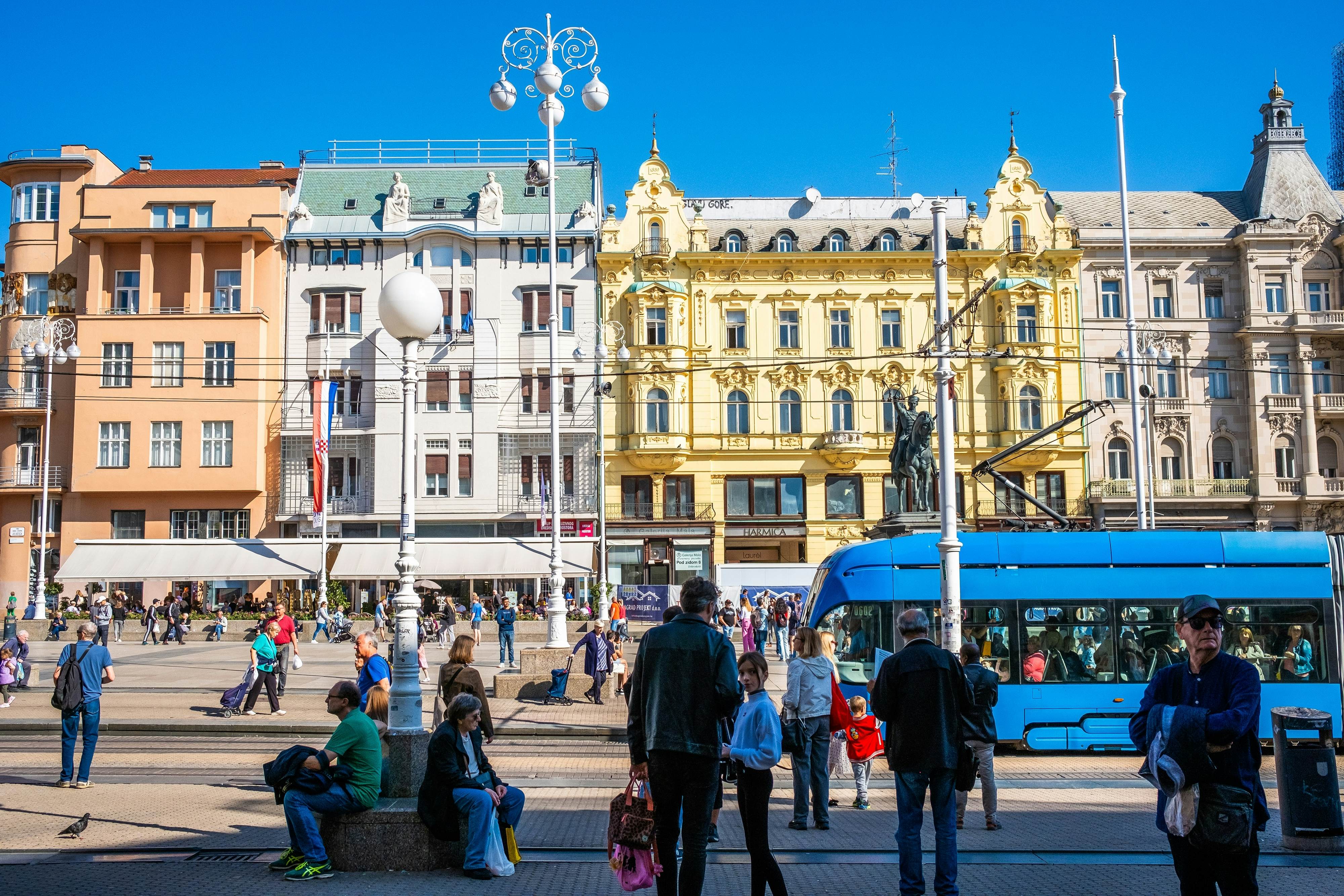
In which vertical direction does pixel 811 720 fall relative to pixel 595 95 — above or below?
below

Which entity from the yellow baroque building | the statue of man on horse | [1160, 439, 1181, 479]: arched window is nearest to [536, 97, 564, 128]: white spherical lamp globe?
the statue of man on horse

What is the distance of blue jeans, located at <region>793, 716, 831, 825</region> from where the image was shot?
10.1 meters

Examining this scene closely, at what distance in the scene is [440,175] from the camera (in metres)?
52.2

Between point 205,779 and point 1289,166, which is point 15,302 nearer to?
point 205,779

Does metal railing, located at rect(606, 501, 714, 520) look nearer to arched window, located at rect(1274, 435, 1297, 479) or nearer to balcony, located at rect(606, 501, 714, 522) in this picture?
balcony, located at rect(606, 501, 714, 522)

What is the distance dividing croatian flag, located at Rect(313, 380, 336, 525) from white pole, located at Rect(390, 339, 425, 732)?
1321 inches

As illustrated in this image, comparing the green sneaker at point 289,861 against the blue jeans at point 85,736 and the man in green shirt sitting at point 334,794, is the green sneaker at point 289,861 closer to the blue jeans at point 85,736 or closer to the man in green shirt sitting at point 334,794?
the man in green shirt sitting at point 334,794

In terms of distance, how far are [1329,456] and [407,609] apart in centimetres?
4896

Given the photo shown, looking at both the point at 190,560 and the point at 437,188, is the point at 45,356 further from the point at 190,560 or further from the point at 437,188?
the point at 437,188

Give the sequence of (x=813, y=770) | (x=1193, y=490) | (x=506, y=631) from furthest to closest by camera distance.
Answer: (x=1193, y=490)
(x=506, y=631)
(x=813, y=770)

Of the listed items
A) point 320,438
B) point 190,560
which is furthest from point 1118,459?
point 190,560

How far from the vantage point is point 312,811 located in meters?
7.97

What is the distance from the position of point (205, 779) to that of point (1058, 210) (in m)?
47.3

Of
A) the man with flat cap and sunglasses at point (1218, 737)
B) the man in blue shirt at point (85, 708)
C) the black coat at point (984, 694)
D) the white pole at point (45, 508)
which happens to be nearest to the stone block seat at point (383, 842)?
the black coat at point (984, 694)
